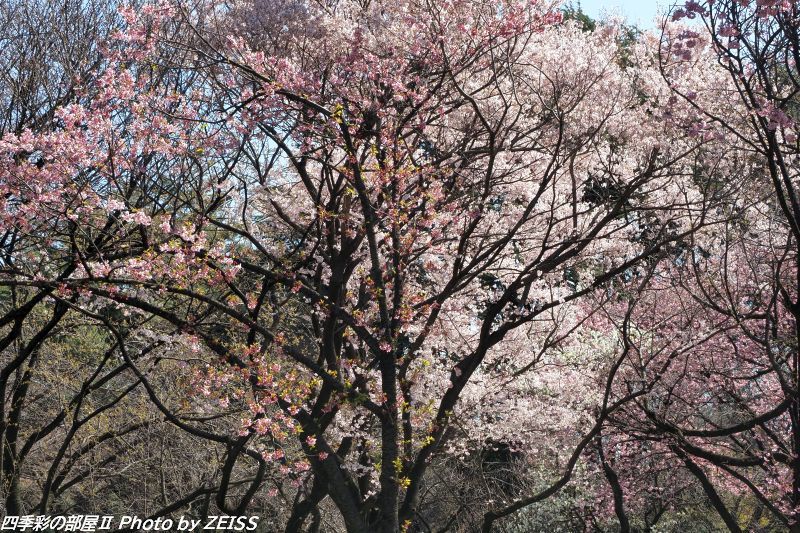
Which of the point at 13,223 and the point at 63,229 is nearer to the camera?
the point at 13,223

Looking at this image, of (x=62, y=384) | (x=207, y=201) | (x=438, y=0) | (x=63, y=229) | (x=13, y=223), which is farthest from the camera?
(x=62, y=384)

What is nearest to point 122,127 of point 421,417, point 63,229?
point 63,229

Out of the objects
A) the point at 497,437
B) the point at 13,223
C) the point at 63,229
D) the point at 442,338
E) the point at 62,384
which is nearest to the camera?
the point at 13,223

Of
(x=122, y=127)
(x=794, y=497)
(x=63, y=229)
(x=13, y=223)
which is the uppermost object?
(x=122, y=127)

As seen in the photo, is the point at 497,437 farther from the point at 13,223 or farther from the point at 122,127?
the point at 13,223

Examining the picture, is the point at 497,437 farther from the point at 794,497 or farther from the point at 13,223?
the point at 13,223

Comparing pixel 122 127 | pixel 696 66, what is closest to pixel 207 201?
pixel 122 127

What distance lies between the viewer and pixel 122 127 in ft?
31.4

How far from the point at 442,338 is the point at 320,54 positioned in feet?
15.8

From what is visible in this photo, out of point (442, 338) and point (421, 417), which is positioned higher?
point (442, 338)

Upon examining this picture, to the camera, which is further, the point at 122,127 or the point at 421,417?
the point at 122,127

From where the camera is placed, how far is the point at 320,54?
9.01 m

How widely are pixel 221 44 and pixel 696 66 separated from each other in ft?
16.7

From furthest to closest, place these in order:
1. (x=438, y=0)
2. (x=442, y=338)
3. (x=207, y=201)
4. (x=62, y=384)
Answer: (x=62, y=384)
(x=442, y=338)
(x=207, y=201)
(x=438, y=0)
